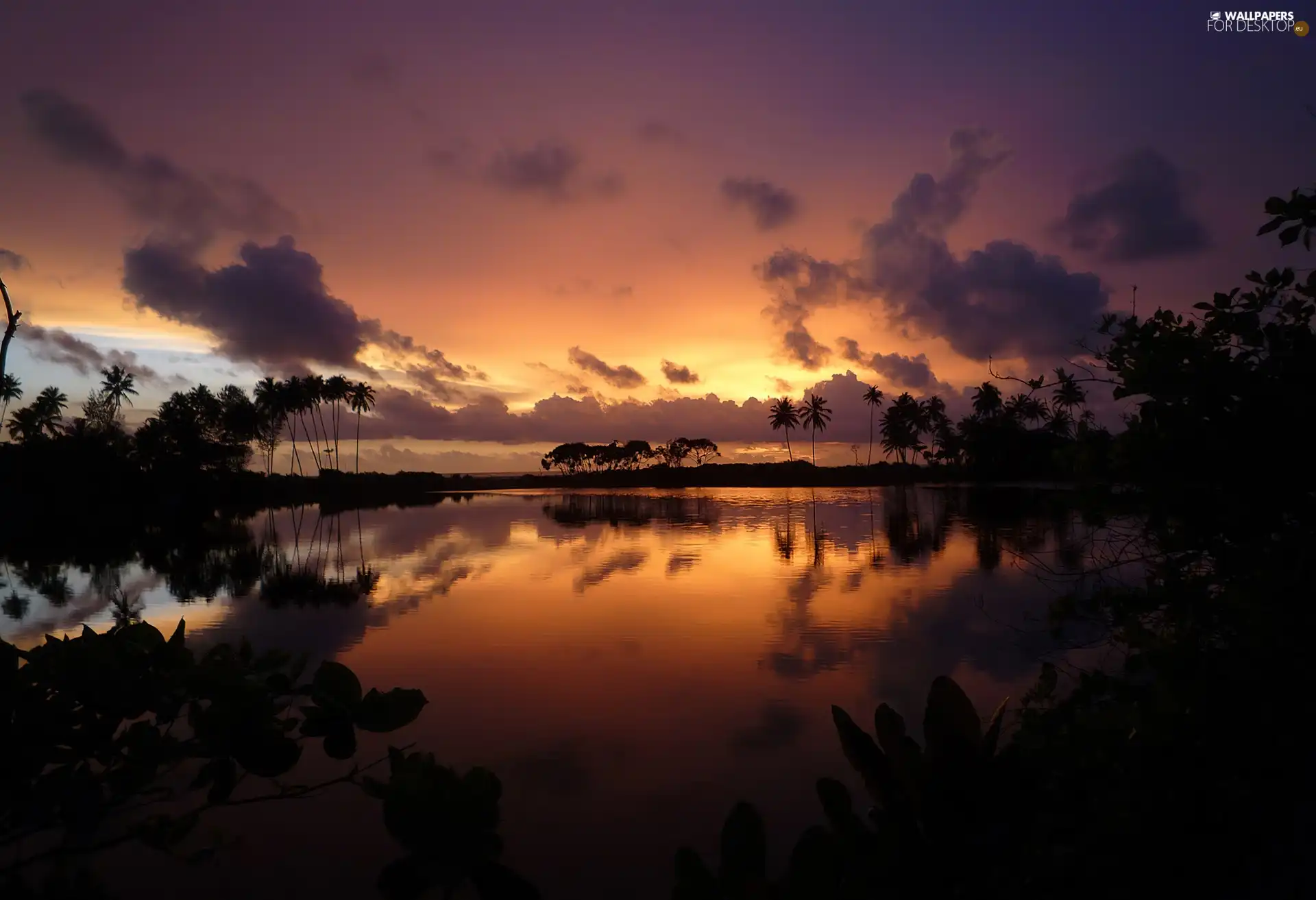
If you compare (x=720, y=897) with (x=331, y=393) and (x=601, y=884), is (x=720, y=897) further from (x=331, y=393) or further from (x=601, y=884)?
(x=331, y=393)

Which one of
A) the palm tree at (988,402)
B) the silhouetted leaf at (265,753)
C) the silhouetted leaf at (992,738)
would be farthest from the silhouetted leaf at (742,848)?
the palm tree at (988,402)

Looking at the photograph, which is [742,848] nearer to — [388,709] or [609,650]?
[388,709]

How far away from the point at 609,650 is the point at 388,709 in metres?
8.04

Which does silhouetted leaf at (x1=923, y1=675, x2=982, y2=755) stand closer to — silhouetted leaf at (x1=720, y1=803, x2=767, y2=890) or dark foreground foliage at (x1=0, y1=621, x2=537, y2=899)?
silhouetted leaf at (x1=720, y1=803, x2=767, y2=890)

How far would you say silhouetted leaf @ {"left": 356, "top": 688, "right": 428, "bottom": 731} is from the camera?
7.80 feet

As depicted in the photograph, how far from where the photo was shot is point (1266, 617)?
3062mm

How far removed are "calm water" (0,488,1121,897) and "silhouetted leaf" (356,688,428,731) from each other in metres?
3.11

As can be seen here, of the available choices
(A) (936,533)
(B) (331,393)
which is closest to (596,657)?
(A) (936,533)

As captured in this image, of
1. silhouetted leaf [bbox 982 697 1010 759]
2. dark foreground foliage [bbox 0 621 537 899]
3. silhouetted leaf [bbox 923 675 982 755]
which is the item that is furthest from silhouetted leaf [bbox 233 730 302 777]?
silhouetted leaf [bbox 982 697 1010 759]

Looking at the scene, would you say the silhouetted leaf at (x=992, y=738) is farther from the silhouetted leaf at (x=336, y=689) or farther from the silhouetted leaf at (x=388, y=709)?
the silhouetted leaf at (x=336, y=689)

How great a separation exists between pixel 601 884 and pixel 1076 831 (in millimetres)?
3291

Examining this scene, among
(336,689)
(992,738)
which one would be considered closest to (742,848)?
(992,738)

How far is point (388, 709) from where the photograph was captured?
95.0 inches

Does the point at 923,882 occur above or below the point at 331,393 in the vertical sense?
below
